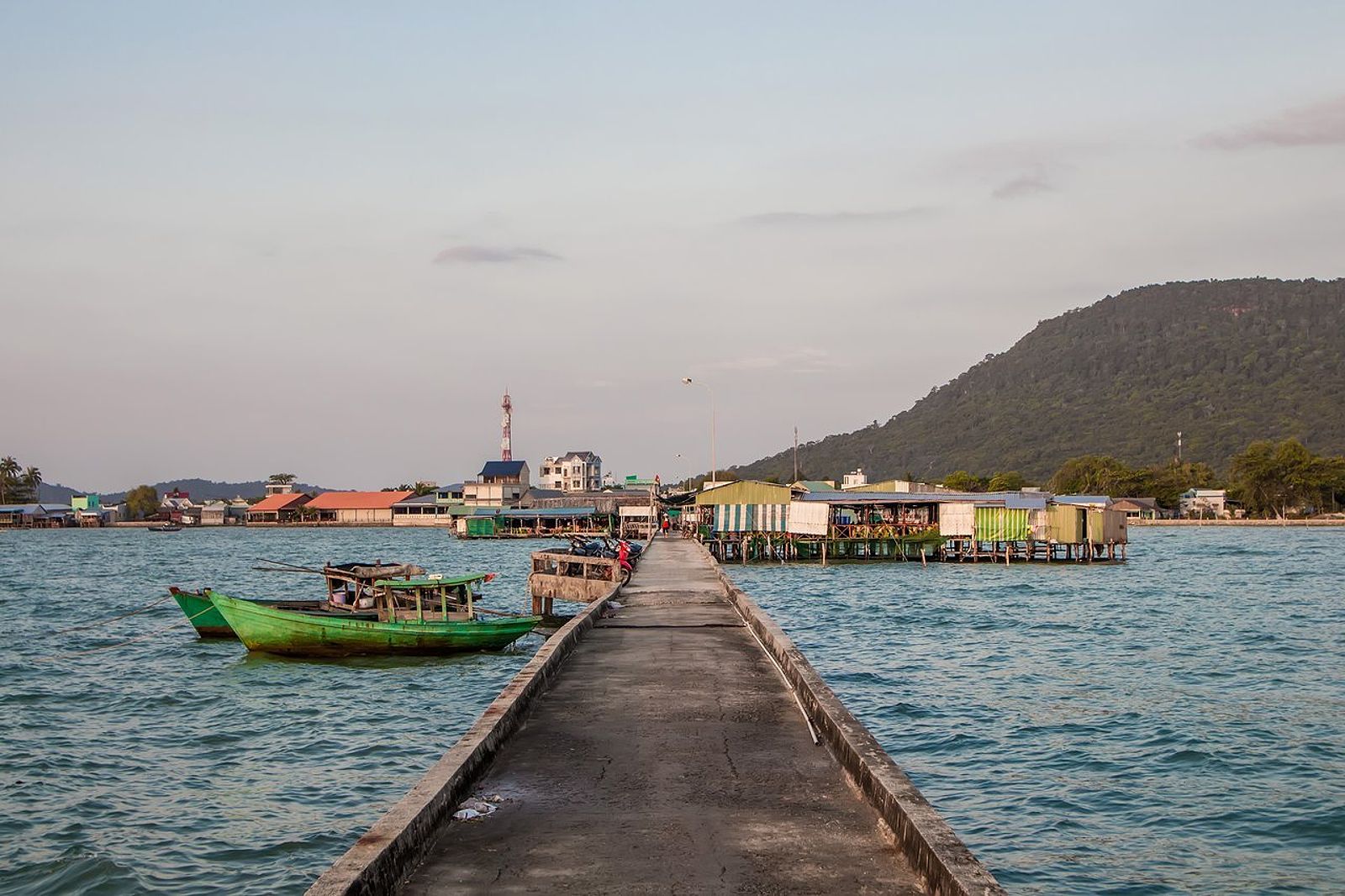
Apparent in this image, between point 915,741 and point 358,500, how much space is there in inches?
6738

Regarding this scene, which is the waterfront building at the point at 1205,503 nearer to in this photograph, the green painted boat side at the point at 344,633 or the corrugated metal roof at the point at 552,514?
the corrugated metal roof at the point at 552,514

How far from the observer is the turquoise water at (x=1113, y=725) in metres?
13.5

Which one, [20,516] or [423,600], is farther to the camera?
[20,516]

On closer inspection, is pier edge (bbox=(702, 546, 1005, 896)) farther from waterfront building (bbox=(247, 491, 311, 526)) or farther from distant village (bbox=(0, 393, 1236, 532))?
waterfront building (bbox=(247, 491, 311, 526))

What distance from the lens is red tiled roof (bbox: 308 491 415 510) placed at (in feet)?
591

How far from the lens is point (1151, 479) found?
175m

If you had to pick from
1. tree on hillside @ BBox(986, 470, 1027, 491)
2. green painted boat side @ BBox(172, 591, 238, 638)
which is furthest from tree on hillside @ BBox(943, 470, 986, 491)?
green painted boat side @ BBox(172, 591, 238, 638)

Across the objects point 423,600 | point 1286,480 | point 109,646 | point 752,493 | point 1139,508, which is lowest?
point 109,646

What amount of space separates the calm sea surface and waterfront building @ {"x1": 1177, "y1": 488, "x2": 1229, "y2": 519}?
12868 cm

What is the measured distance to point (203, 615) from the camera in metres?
34.5

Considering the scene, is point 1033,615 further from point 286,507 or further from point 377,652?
point 286,507

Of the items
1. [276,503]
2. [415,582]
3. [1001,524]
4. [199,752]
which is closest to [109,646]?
[415,582]

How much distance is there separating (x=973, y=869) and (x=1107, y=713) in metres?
15.2

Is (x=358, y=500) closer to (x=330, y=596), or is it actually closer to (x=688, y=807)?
(x=330, y=596)
